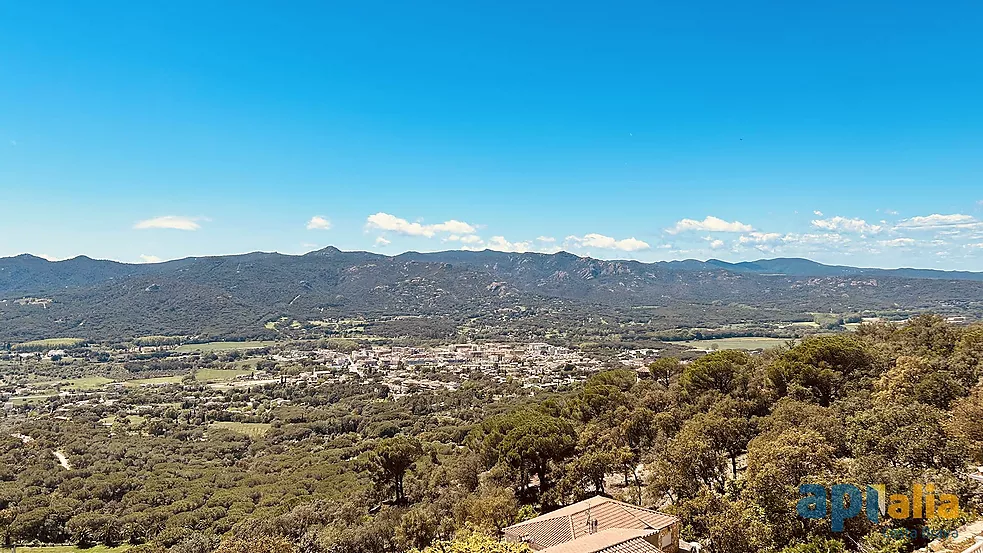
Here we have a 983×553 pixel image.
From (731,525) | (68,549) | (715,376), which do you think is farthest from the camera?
(715,376)

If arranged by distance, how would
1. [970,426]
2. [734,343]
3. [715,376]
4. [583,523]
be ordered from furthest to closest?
[734,343], [715,376], [583,523], [970,426]

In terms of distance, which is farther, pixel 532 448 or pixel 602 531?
pixel 532 448

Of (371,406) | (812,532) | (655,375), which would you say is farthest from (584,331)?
(812,532)

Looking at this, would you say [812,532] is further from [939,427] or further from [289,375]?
[289,375]

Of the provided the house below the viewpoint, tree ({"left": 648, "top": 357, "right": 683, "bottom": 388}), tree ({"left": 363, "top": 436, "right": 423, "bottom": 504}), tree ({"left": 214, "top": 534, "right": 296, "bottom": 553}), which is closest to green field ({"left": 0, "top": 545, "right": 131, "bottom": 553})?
tree ({"left": 363, "top": 436, "right": 423, "bottom": 504})

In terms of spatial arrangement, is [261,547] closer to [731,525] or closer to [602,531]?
[602,531]

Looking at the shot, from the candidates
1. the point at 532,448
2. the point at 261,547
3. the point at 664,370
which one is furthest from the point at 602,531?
the point at 664,370
